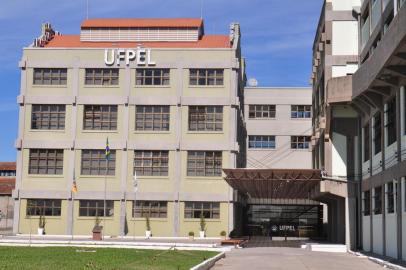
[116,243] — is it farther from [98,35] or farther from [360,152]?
[98,35]

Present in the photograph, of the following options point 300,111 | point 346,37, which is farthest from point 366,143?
point 300,111

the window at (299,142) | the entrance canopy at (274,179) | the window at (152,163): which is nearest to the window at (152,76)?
the window at (152,163)

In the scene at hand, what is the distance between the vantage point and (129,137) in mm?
56188

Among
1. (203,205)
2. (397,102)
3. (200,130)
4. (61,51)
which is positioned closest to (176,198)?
(203,205)

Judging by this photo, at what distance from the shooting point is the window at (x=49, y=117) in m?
57.3

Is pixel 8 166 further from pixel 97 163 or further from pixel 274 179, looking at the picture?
pixel 274 179

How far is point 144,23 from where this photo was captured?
61.8 m

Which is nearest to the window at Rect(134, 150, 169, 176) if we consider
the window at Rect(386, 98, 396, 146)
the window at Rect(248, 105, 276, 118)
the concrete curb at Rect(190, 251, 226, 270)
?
the window at Rect(248, 105, 276, 118)

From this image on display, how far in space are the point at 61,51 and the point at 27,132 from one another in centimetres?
771

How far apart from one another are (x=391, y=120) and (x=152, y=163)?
89.3ft

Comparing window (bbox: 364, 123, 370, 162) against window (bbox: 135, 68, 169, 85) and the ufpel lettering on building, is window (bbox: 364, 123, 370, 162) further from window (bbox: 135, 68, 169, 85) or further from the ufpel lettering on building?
the ufpel lettering on building

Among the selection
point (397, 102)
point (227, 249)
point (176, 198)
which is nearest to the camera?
point (397, 102)

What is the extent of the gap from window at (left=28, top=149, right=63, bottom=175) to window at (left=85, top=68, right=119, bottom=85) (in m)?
6.74

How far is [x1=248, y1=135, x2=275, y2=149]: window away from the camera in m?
74.5
